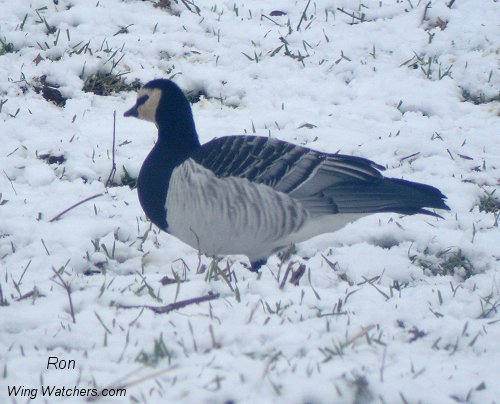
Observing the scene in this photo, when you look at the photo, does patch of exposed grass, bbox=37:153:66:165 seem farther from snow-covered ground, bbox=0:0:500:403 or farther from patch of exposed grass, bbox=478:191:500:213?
patch of exposed grass, bbox=478:191:500:213

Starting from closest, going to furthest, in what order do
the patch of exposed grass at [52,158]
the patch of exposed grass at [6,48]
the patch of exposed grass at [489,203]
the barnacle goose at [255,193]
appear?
1. the barnacle goose at [255,193]
2. the patch of exposed grass at [489,203]
3. the patch of exposed grass at [52,158]
4. the patch of exposed grass at [6,48]

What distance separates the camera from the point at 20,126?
6461 mm

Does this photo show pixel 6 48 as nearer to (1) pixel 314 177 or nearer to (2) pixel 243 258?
(2) pixel 243 258

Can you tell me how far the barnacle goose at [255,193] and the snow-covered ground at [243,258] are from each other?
0.65 ft

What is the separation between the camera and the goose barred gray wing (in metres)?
5.07

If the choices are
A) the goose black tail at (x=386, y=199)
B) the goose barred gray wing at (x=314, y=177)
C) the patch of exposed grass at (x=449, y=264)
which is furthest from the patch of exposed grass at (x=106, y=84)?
the patch of exposed grass at (x=449, y=264)

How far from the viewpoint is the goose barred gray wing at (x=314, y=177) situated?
5074 millimetres

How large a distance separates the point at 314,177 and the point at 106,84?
2614mm

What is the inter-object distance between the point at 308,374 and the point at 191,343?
58cm

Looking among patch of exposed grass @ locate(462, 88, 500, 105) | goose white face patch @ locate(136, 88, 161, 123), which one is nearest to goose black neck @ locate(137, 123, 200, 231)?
goose white face patch @ locate(136, 88, 161, 123)

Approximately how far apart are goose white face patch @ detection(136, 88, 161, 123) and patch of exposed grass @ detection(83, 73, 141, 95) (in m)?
1.61

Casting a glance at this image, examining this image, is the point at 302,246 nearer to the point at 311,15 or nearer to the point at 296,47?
the point at 296,47

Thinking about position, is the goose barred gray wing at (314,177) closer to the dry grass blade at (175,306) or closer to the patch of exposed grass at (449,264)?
the patch of exposed grass at (449,264)

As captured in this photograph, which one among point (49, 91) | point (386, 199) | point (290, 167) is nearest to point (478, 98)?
point (386, 199)
